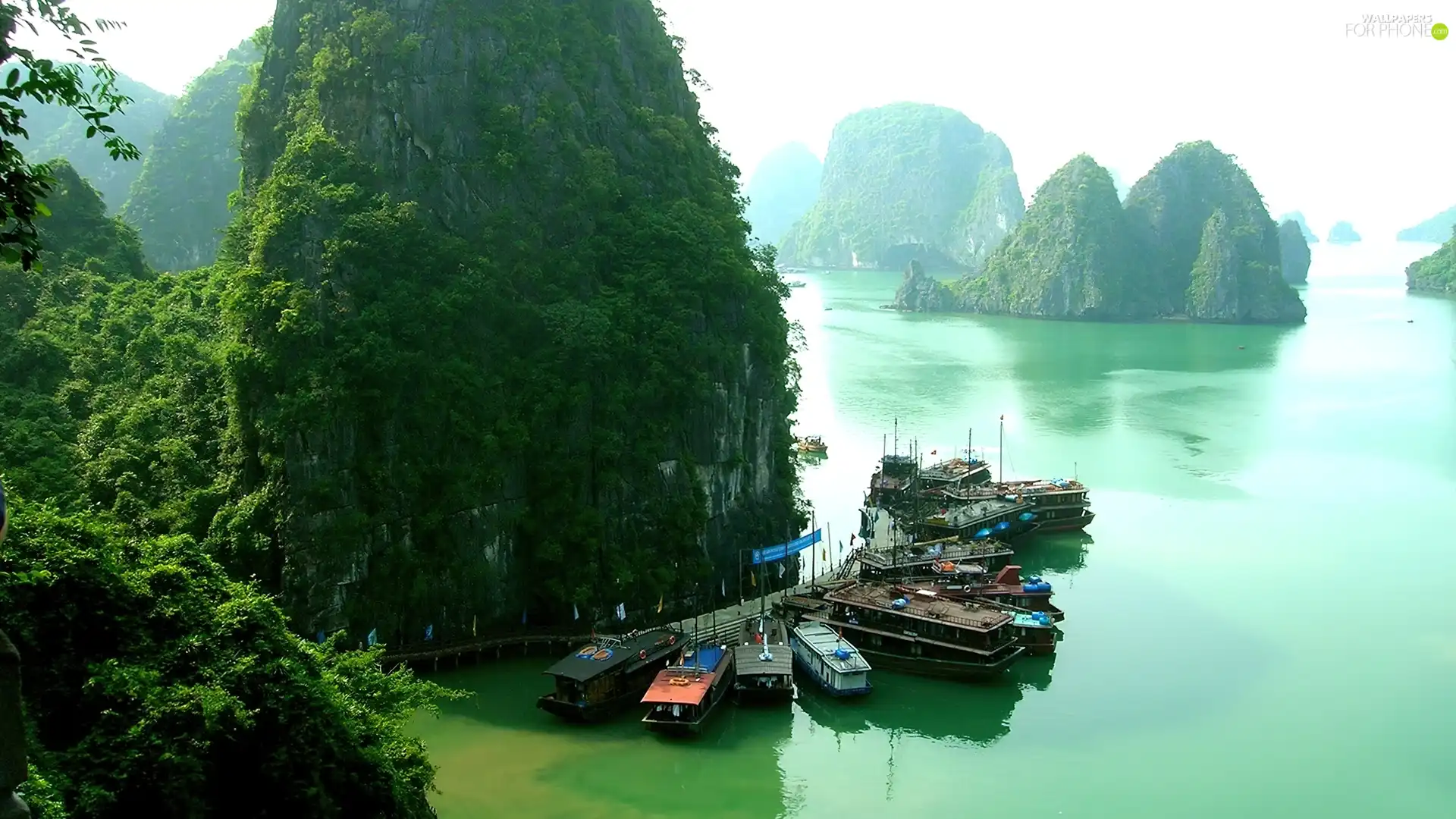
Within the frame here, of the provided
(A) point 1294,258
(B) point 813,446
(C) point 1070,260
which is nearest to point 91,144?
(B) point 813,446

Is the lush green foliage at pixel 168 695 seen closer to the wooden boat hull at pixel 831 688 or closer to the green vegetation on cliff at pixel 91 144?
the wooden boat hull at pixel 831 688

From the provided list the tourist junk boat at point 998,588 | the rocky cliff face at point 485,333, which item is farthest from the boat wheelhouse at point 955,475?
the rocky cliff face at point 485,333

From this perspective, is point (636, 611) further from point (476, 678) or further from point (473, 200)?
point (473, 200)

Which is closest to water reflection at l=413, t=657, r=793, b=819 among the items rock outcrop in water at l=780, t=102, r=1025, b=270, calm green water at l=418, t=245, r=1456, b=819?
calm green water at l=418, t=245, r=1456, b=819

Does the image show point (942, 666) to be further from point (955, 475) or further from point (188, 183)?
point (188, 183)

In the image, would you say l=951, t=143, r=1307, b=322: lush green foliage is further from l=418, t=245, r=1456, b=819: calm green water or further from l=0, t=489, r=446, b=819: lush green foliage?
l=0, t=489, r=446, b=819: lush green foliage

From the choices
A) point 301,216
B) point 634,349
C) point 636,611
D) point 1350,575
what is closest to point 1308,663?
point 1350,575

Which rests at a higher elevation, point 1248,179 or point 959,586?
point 1248,179
